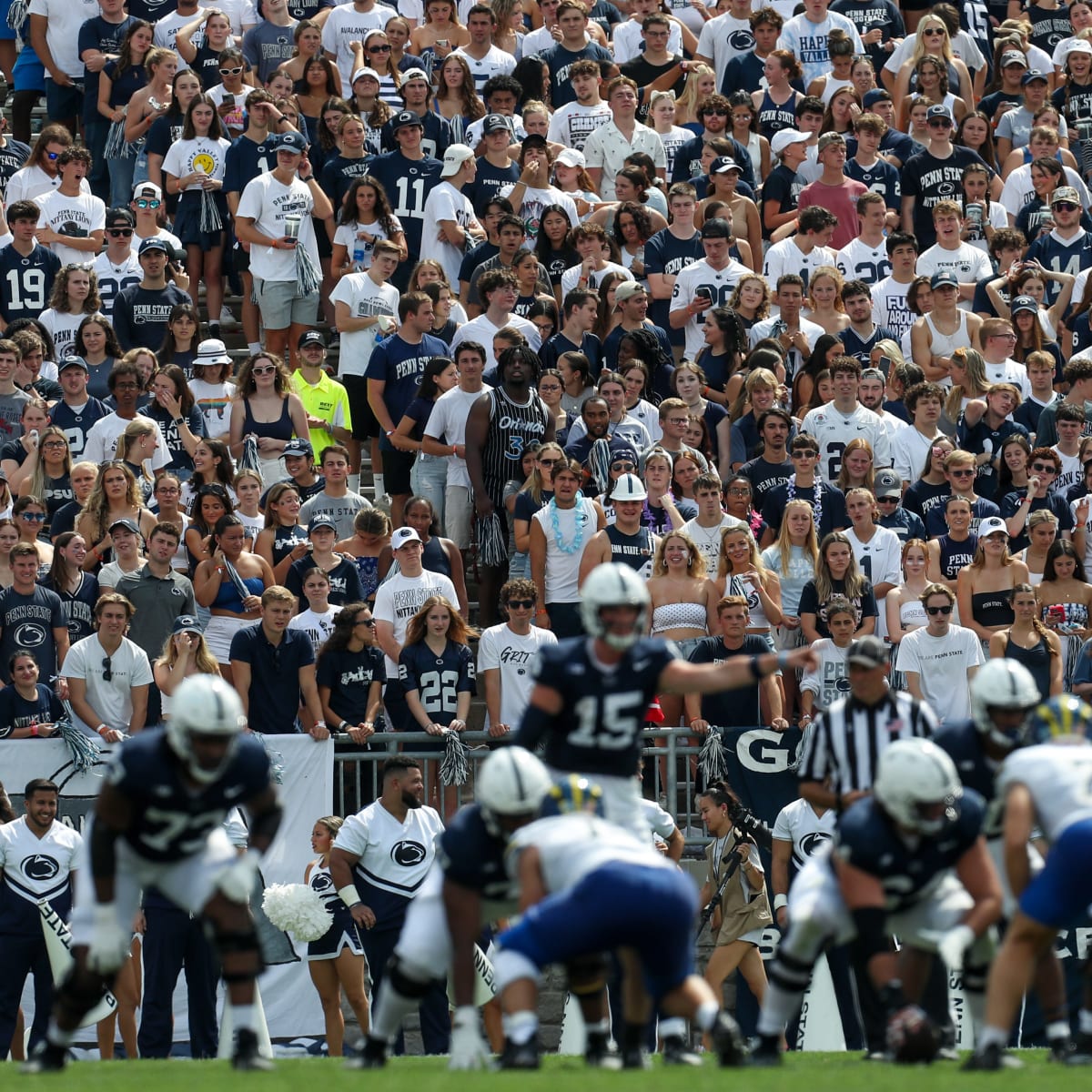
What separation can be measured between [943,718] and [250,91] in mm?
8034

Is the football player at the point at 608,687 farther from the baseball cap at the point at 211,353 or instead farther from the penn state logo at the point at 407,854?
the baseball cap at the point at 211,353

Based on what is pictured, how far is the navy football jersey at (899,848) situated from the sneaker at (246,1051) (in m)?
2.51

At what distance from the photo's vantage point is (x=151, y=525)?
49.8ft

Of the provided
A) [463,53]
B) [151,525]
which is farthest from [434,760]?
[463,53]

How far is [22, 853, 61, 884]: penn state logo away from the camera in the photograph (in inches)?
543

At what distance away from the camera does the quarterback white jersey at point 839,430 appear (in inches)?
636

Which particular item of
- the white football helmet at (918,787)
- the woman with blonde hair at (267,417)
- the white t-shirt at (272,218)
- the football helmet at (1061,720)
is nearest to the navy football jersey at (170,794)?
the white football helmet at (918,787)

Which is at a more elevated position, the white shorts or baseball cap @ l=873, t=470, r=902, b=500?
baseball cap @ l=873, t=470, r=902, b=500

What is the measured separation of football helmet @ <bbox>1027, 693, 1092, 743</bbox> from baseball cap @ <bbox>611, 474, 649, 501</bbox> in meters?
5.82

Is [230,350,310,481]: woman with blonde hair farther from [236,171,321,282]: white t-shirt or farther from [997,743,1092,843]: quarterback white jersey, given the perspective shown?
[997,743,1092,843]: quarterback white jersey

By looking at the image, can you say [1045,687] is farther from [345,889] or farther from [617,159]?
[617,159]

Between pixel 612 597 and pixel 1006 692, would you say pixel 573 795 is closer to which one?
pixel 612 597

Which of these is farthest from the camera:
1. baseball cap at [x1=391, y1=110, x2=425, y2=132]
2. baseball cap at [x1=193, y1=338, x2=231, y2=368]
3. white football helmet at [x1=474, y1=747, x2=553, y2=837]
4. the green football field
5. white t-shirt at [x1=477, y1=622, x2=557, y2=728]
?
baseball cap at [x1=391, y1=110, x2=425, y2=132]

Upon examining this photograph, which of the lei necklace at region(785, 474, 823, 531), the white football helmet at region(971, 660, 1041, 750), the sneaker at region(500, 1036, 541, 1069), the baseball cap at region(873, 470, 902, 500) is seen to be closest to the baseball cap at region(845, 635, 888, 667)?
the white football helmet at region(971, 660, 1041, 750)
